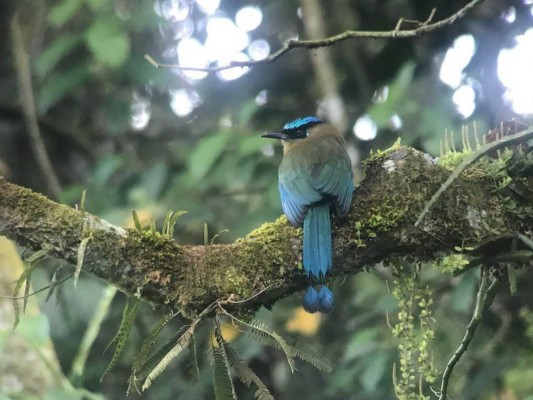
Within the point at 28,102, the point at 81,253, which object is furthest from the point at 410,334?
the point at 28,102

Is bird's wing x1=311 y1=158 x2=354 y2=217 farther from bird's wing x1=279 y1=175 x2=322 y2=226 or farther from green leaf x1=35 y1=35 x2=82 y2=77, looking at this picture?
green leaf x1=35 y1=35 x2=82 y2=77

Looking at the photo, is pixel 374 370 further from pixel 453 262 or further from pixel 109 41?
pixel 109 41

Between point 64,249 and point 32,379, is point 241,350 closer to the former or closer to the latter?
point 32,379

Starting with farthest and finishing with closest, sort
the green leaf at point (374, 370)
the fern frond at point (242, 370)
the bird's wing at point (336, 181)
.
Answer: the green leaf at point (374, 370) < the bird's wing at point (336, 181) < the fern frond at point (242, 370)

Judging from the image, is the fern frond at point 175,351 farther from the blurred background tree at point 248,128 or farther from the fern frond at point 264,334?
the blurred background tree at point 248,128

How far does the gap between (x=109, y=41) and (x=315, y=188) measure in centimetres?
172

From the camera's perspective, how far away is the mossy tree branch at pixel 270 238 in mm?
2025

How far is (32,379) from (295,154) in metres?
1.47

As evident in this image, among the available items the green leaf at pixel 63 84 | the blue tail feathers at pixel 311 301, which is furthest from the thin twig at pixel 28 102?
the blue tail feathers at pixel 311 301

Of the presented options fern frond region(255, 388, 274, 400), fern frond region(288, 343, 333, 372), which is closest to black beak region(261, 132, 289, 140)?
fern frond region(288, 343, 333, 372)

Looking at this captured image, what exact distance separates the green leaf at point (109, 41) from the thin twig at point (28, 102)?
53.2 inches

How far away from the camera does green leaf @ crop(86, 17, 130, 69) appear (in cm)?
374

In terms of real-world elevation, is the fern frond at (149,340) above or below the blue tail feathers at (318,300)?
below

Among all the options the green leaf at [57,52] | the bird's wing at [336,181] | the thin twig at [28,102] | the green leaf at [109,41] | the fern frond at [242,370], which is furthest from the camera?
the thin twig at [28,102]
